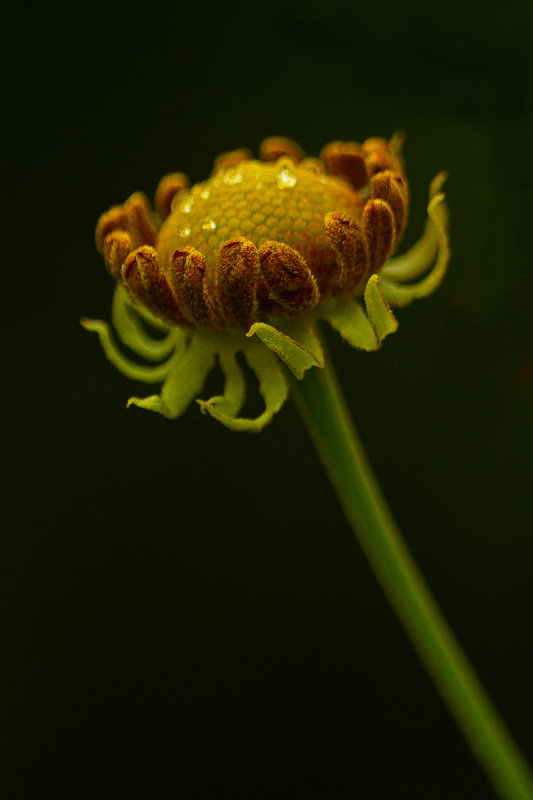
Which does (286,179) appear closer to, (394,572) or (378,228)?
(378,228)

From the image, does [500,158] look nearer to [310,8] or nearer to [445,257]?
[310,8]

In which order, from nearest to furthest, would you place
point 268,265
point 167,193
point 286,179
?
point 268,265 < point 286,179 < point 167,193

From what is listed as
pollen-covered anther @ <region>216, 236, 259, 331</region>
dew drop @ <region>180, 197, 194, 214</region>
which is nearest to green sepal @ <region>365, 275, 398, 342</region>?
pollen-covered anther @ <region>216, 236, 259, 331</region>

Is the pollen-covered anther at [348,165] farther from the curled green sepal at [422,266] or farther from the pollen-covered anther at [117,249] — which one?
the pollen-covered anther at [117,249]

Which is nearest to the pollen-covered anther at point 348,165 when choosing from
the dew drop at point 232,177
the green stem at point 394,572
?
the dew drop at point 232,177

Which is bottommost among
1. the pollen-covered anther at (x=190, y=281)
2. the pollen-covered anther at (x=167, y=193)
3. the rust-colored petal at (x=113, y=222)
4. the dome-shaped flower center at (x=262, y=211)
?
the pollen-covered anther at (x=190, y=281)

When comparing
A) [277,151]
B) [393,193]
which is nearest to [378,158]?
[393,193]

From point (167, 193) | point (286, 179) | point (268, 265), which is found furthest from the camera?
point (167, 193)

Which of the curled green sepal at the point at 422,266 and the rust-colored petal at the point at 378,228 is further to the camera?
the curled green sepal at the point at 422,266

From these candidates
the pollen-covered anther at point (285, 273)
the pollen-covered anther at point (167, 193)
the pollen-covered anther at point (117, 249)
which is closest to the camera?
the pollen-covered anther at point (285, 273)
